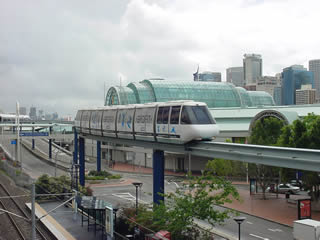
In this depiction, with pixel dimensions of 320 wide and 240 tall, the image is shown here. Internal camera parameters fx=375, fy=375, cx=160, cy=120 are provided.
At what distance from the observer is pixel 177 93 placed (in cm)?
9744

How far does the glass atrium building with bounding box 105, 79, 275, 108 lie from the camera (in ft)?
Answer: 310

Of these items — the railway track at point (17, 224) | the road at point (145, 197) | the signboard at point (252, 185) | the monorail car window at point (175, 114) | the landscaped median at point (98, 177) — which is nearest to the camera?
the monorail car window at point (175, 114)

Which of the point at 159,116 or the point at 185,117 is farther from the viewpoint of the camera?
the point at 159,116

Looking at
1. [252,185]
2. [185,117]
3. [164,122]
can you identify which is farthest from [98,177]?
[185,117]

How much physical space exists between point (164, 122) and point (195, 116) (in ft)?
8.23

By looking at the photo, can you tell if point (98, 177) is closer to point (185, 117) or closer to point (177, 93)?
point (185, 117)

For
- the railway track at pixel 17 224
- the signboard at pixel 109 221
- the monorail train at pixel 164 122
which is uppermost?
the monorail train at pixel 164 122

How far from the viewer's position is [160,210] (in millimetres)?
21797

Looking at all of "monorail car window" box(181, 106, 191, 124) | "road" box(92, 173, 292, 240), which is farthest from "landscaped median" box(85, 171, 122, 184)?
"monorail car window" box(181, 106, 191, 124)

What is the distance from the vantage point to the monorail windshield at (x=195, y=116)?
23.4 meters

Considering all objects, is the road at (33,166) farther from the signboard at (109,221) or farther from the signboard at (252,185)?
the signboard at (109,221)

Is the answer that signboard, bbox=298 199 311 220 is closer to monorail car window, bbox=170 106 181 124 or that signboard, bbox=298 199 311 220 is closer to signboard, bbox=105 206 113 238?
monorail car window, bbox=170 106 181 124

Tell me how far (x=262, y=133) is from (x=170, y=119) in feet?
74.8

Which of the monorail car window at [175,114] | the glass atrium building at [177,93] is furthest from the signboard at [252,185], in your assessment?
the glass atrium building at [177,93]
